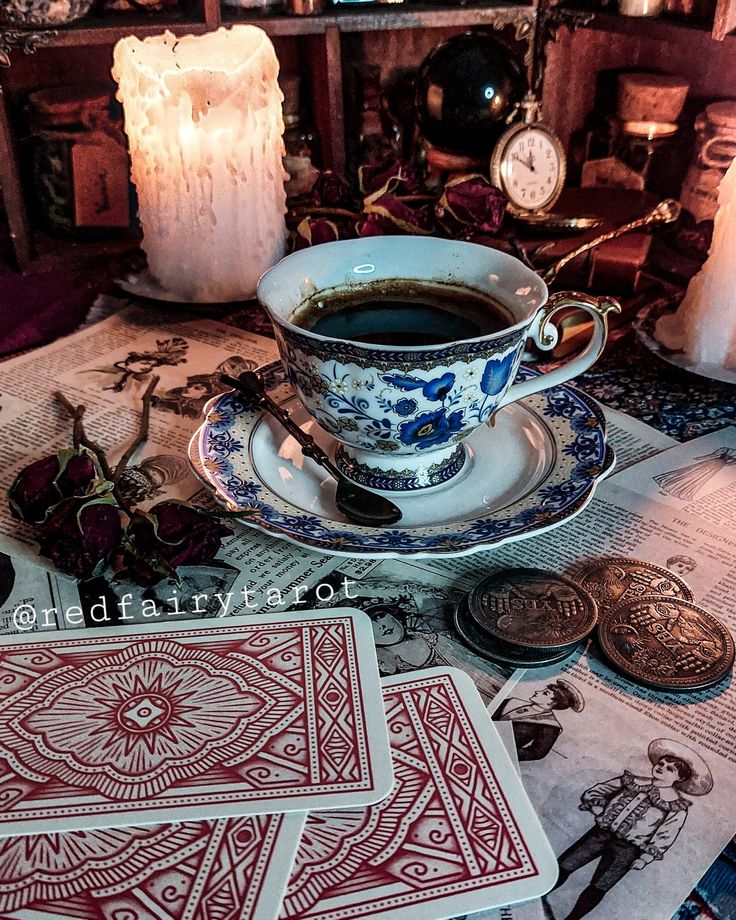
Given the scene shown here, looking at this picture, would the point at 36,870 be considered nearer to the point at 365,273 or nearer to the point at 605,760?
the point at 605,760

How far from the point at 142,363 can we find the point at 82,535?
1.46 ft

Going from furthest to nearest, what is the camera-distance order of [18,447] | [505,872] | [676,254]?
[676,254], [18,447], [505,872]

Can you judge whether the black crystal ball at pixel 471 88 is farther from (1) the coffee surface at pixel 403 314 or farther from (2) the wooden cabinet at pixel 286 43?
(1) the coffee surface at pixel 403 314

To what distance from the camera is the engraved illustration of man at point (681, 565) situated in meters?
0.73

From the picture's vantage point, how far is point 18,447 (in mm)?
911

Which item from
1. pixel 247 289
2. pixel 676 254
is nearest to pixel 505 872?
pixel 247 289

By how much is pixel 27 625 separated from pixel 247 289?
2.16 feet

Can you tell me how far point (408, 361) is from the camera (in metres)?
0.69

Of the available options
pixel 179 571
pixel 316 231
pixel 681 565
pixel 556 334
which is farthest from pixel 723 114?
pixel 179 571

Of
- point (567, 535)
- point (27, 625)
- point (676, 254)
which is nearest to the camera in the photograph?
point (27, 625)

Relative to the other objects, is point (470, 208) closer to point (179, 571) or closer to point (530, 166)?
point (530, 166)

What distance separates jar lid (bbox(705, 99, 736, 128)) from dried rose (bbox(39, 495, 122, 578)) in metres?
1.06

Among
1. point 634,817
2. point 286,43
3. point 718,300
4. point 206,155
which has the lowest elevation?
point 634,817

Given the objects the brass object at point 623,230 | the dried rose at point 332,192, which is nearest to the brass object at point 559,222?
the brass object at point 623,230
